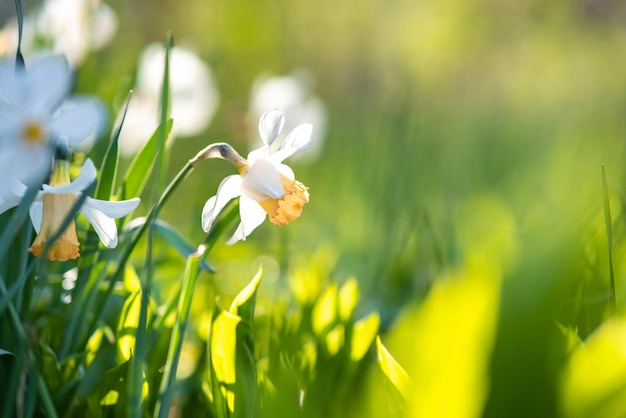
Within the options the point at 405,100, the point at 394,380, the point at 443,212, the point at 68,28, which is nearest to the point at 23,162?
the point at 394,380

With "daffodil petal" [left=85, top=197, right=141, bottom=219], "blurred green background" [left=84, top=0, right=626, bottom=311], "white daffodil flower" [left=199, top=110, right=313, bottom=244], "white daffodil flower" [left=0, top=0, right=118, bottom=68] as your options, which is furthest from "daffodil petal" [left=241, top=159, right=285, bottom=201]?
"white daffodil flower" [left=0, top=0, right=118, bottom=68]

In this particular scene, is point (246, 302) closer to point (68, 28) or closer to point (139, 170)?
point (139, 170)

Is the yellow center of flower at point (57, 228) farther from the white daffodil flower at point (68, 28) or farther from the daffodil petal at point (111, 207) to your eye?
the white daffodil flower at point (68, 28)

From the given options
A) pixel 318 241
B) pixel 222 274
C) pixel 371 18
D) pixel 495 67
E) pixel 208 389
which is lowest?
pixel 495 67

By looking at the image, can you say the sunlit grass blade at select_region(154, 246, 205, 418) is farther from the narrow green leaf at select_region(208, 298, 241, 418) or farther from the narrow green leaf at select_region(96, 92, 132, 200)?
the narrow green leaf at select_region(96, 92, 132, 200)

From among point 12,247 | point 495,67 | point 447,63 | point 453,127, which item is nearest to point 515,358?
point 12,247

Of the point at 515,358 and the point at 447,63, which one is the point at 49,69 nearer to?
the point at 515,358
